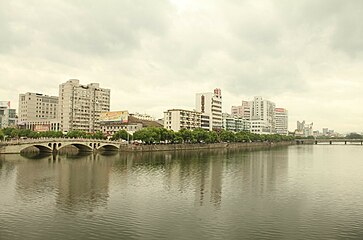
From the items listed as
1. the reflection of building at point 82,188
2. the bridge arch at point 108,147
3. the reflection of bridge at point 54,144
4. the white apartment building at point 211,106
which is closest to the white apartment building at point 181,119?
the white apartment building at point 211,106

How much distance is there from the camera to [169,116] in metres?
145

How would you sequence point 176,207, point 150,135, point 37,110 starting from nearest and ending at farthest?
point 176,207, point 150,135, point 37,110

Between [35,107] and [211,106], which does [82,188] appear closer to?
[211,106]

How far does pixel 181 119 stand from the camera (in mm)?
141375

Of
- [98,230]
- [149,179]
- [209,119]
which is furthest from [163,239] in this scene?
[209,119]

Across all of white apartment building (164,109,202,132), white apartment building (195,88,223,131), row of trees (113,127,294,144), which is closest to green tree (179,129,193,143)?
row of trees (113,127,294,144)

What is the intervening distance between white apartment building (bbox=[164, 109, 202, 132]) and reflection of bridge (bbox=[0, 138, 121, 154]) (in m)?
44.8

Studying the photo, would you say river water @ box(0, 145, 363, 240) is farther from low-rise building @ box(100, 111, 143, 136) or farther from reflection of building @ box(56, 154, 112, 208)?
low-rise building @ box(100, 111, 143, 136)

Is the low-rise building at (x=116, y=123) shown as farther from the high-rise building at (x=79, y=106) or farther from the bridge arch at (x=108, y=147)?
the bridge arch at (x=108, y=147)

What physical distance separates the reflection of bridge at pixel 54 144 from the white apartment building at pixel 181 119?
4482 cm

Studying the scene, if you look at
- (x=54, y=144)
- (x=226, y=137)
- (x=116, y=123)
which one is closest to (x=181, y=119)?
(x=226, y=137)

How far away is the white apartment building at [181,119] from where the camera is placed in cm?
14138

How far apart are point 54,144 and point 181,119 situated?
66071mm

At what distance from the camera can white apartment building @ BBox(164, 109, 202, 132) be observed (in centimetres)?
14138
